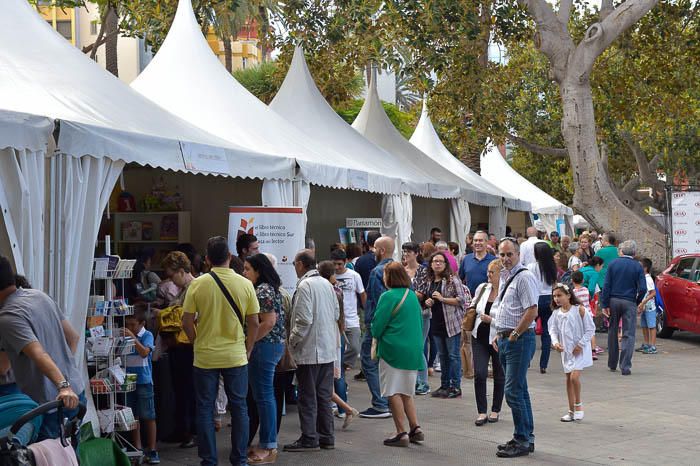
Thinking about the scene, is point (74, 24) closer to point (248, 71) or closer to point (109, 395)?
point (248, 71)

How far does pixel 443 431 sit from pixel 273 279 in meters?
2.73

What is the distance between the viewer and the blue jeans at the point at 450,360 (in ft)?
38.6

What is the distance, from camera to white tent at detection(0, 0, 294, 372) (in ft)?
25.8

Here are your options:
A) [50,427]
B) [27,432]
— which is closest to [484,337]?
[50,427]

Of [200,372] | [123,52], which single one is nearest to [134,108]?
[200,372]

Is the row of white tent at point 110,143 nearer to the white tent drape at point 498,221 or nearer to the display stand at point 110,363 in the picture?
the display stand at point 110,363

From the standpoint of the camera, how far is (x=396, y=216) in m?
16.2

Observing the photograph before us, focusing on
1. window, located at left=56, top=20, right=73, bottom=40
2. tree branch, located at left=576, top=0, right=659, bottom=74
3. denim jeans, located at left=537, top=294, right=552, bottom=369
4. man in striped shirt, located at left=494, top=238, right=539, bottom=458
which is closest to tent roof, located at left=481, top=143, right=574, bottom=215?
tree branch, located at left=576, top=0, right=659, bottom=74

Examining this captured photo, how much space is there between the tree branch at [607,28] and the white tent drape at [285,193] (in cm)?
961

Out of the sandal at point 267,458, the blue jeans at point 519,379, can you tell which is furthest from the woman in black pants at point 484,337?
the sandal at point 267,458

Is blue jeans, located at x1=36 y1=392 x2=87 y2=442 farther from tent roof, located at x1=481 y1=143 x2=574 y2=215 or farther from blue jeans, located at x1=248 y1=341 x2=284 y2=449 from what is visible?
tent roof, located at x1=481 y1=143 x2=574 y2=215

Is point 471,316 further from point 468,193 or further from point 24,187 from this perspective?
point 468,193

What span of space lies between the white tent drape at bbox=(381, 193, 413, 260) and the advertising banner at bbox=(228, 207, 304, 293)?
5.33 meters

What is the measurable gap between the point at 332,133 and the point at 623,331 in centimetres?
584
